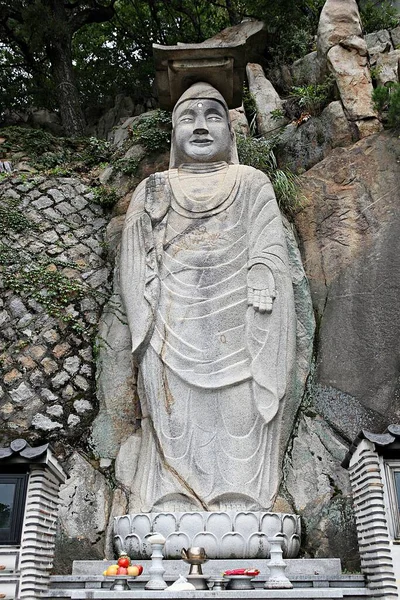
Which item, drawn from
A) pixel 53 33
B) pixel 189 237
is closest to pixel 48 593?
pixel 189 237

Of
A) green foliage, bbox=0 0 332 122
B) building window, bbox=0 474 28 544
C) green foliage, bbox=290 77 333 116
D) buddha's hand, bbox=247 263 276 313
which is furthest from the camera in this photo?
green foliage, bbox=0 0 332 122

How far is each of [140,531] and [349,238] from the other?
13.1 feet

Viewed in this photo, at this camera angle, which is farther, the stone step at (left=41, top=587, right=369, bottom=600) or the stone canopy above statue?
the stone canopy above statue

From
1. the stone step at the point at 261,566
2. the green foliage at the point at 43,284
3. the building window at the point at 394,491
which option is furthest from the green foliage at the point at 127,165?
the building window at the point at 394,491

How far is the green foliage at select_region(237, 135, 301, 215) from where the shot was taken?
802cm

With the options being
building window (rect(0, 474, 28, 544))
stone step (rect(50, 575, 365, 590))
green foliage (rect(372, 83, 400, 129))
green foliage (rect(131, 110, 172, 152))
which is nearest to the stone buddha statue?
stone step (rect(50, 575, 365, 590))

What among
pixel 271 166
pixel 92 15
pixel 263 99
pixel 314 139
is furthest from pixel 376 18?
pixel 92 15

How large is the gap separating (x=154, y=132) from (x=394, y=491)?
5880mm

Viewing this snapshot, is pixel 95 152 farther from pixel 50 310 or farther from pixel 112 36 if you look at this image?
pixel 112 36

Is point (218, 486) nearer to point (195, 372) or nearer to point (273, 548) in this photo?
point (195, 372)

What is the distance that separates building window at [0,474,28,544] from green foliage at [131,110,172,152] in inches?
211

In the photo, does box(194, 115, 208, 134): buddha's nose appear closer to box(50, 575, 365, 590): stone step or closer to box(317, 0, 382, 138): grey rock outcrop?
box(317, 0, 382, 138): grey rock outcrop

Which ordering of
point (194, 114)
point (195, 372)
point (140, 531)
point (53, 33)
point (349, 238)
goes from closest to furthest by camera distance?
point (140, 531), point (195, 372), point (194, 114), point (349, 238), point (53, 33)

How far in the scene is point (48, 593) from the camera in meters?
4.59
